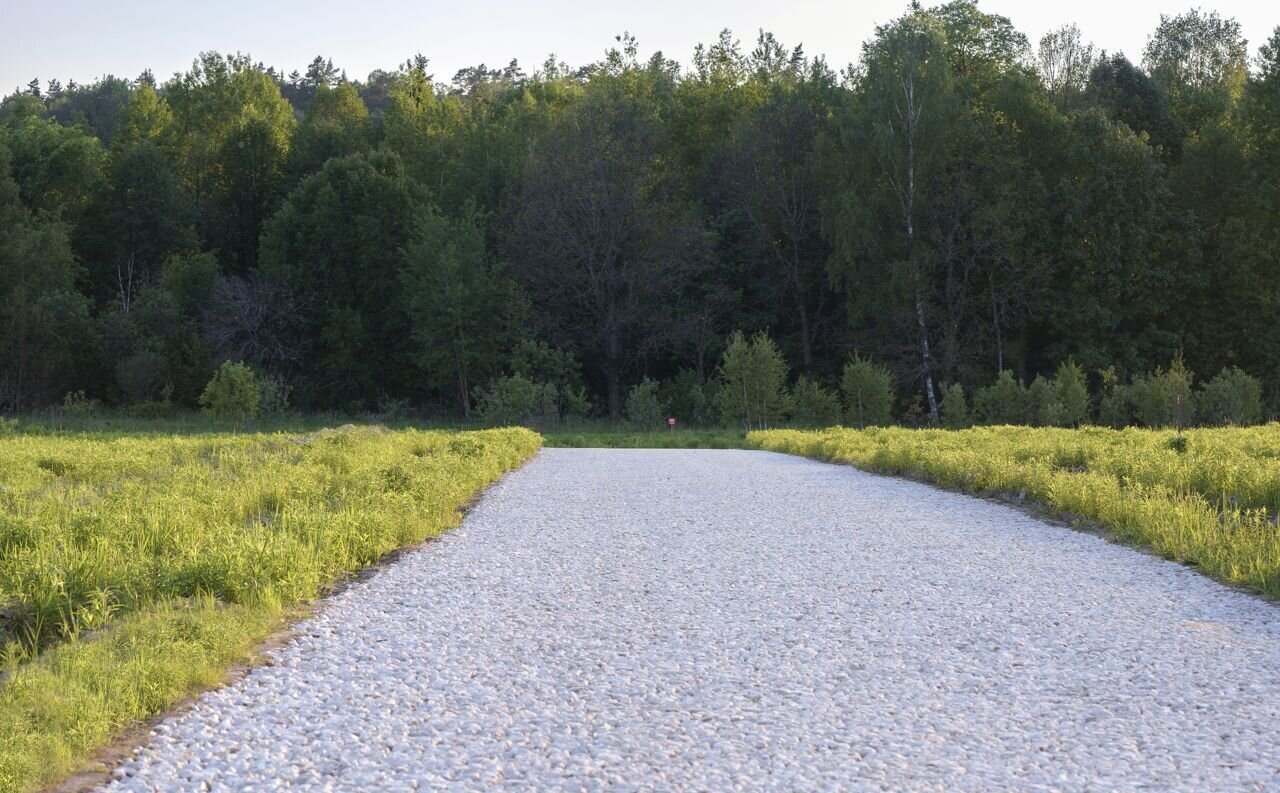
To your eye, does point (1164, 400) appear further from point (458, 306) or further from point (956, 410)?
point (458, 306)

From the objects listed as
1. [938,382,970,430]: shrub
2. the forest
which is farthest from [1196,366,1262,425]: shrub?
[938,382,970,430]: shrub

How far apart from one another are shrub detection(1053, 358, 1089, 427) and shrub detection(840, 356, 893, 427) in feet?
16.9

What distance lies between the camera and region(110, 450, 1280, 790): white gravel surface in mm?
3914

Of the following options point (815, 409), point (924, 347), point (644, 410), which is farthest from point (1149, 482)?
point (924, 347)

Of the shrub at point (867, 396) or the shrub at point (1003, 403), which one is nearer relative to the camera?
the shrub at point (1003, 403)

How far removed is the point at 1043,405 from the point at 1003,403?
1279mm

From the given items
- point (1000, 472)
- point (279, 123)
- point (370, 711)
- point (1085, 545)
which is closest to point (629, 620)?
point (370, 711)

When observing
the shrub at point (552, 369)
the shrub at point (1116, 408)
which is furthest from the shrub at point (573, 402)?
the shrub at point (1116, 408)

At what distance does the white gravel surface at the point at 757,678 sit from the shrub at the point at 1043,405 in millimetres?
25345

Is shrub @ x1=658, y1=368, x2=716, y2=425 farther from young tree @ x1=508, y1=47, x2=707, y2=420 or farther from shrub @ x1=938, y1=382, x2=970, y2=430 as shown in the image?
shrub @ x1=938, y1=382, x2=970, y2=430

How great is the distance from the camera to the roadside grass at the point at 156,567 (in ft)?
14.1

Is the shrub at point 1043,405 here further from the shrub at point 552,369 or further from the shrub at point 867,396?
the shrub at point 552,369

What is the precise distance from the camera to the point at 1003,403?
34.9 meters

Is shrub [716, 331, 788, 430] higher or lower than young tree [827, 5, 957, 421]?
lower
